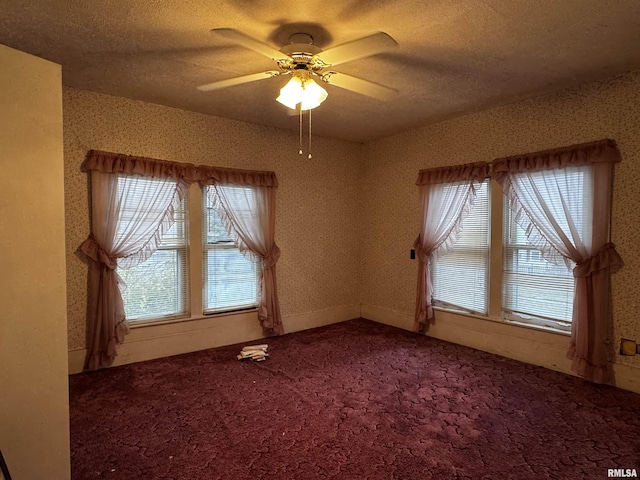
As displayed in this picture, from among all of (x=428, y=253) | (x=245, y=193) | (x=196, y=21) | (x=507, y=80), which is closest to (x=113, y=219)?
(x=245, y=193)

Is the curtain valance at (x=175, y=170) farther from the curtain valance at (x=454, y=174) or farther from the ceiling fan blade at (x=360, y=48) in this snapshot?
the ceiling fan blade at (x=360, y=48)

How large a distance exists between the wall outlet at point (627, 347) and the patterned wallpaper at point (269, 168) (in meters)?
3.11

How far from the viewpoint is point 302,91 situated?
2418 millimetres

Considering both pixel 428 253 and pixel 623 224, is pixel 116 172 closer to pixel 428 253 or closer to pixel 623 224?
→ pixel 428 253

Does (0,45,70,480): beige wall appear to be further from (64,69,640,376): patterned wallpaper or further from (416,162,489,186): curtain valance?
(416,162,489,186): curtain valance

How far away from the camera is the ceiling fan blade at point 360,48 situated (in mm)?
1891

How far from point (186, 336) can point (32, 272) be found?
248 centimetres

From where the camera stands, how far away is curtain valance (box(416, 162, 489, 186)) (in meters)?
3.95

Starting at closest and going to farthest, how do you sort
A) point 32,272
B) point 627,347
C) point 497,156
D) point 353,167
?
point 32,272, point 627,347, point 497,156, point 353,167

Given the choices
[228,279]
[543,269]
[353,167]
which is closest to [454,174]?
[543,269]

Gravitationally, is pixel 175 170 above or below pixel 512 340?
above

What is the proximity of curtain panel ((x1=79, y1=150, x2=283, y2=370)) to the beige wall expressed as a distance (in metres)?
1.83

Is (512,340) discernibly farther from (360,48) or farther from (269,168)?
(269,168)

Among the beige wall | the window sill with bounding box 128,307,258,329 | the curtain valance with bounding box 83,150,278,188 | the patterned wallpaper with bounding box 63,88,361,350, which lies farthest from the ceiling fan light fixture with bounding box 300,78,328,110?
the window sill with bounding box 128,307,258,329
